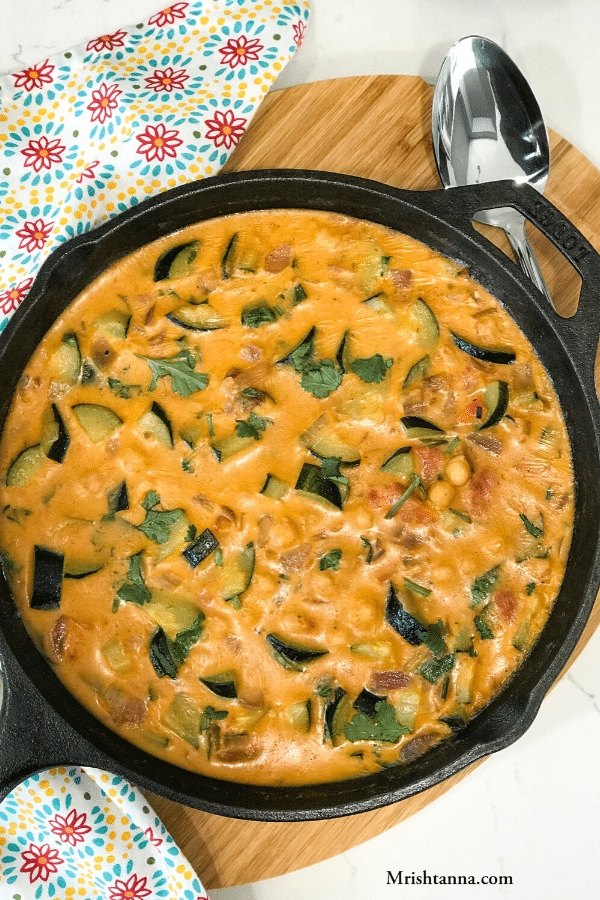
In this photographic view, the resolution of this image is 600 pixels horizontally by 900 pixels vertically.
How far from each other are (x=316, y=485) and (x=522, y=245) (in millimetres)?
1338

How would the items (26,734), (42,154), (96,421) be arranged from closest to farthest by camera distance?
(26,734) → (96,421) → (42,154)

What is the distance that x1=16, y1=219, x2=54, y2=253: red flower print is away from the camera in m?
2.99

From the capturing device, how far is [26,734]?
257 centimetres

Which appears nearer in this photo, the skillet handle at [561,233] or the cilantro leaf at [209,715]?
the skillet handle at [561,233]

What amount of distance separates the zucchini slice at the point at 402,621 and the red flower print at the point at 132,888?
146 centimetres

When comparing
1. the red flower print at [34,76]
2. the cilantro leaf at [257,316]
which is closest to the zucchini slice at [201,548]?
the cilantro leaf at [257,316]

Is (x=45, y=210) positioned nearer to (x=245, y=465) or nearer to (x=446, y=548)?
(x=245, y=465)

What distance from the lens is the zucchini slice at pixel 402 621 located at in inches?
114

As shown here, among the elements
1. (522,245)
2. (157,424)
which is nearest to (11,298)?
(157,424)

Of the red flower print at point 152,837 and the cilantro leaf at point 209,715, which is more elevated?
the cilantro leaf at point 209,715

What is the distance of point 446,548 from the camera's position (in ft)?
9.62

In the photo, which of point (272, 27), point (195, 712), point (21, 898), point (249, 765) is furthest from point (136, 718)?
point (272, 27)

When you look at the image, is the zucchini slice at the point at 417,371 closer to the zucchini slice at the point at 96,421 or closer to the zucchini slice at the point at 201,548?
the zucchini slice at the point at 201,548

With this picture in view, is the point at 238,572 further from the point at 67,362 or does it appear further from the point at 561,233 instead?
the point at 561,233
